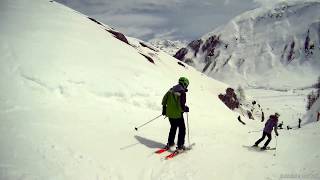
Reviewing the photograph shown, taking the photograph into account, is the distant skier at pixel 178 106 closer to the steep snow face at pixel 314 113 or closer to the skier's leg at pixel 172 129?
the skier's leg at pixel 172 129

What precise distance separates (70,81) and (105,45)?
27.8ft

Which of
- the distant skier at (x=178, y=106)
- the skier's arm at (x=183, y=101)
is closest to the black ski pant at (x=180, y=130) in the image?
the distant skier at (x=178, y=106)

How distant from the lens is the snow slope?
10648 millimetres

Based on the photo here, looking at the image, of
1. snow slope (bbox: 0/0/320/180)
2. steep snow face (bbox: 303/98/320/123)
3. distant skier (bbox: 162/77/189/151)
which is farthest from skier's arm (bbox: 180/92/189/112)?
steep snow face (bbox: 303/98/320/123)

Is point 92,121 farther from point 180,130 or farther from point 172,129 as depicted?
point 180,130

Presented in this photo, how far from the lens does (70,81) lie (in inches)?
708

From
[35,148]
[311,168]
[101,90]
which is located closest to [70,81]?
[101,90]

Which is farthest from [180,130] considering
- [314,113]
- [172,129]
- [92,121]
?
[314,113]

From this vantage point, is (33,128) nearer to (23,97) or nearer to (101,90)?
(23,97)

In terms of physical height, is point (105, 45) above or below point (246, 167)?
above

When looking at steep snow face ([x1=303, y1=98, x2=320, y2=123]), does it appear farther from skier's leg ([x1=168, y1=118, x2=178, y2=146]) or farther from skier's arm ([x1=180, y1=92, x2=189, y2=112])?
skier's arm ([x1=180, y1=92, x2=189, y2=112])

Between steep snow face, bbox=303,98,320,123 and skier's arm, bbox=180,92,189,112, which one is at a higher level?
skier's arm, bbox=180,92,189,112

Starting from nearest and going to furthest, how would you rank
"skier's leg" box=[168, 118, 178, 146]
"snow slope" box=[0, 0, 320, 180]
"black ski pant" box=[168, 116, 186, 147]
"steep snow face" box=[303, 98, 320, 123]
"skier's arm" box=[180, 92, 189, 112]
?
1. "snow slope" box=[0, 0, 320, 180]
2. "skier's arm" box=[180, 92, 189, 112]
3. "black ski pant" box=[168, 116, 186, 147]
4. "skier's leg" box=[168, 118, 178, 146]
5. "steep snow face" box=[303, 98, 320, 123]

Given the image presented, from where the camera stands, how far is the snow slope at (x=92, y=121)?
1065 centimetres
